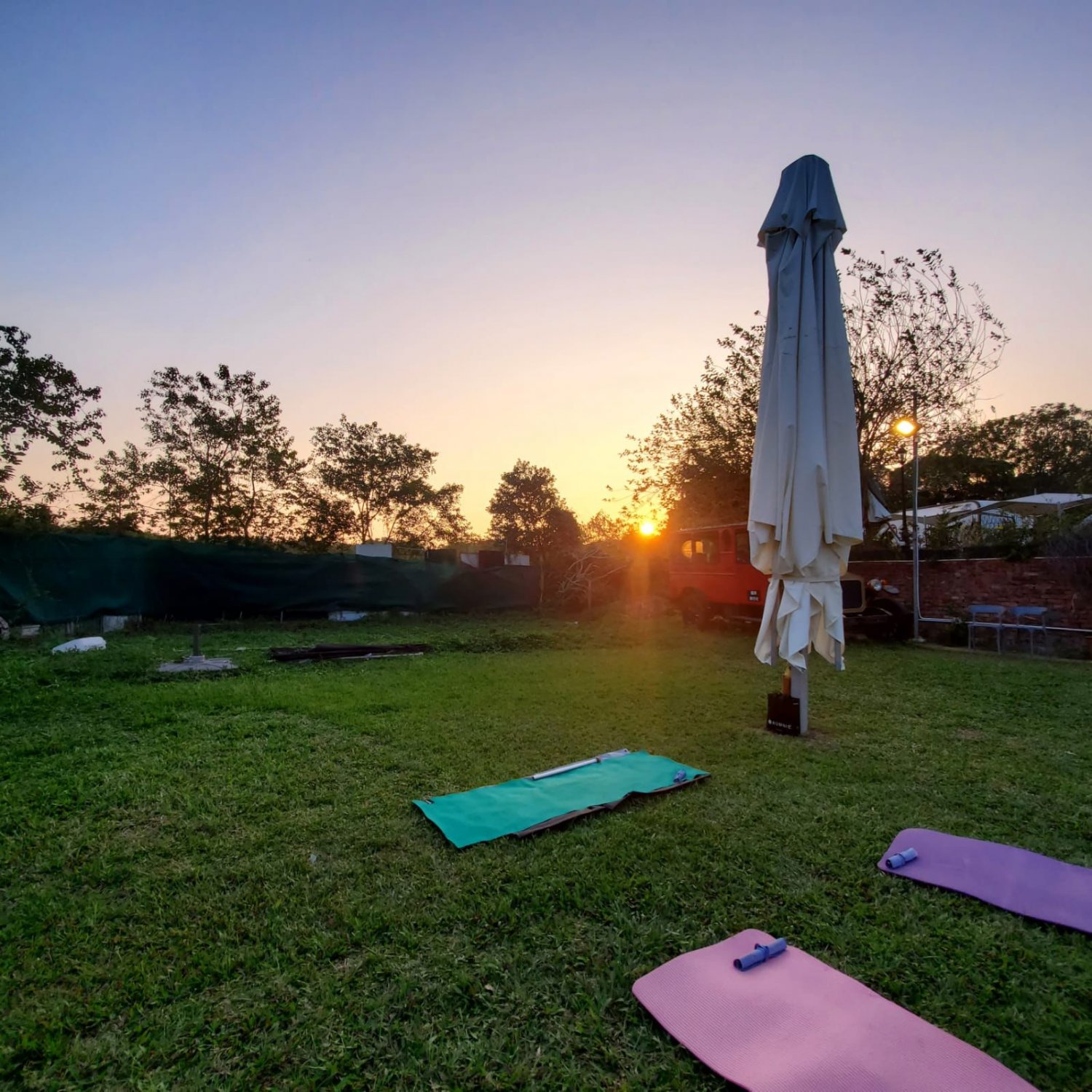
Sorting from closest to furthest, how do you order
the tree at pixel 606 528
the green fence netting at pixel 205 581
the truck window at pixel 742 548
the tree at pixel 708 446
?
1. the green fence netting at pixel 205 581
2. the truck window at pixel 742 548
3. the tree at pixel 708 446
4. the tree at pixel 606 528

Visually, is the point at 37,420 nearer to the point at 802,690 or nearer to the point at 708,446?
the point at 708,446

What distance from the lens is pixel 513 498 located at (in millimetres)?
26250

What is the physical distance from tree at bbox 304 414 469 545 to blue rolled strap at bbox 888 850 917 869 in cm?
1654

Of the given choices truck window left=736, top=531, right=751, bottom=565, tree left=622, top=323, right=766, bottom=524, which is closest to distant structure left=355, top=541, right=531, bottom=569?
tree left=622, top=323, right=766, bottom=524

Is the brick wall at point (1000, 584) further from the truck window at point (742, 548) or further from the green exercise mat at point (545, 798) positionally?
the green exercise mat at point (545, 798)

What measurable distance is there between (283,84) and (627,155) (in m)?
3.48

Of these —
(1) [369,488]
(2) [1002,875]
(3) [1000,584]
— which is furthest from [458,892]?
(1) [369,488]

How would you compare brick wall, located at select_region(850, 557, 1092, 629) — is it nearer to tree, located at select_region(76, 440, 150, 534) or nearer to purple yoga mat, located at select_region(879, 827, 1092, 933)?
purple yoga mat, located at select_region(879, 827, 1092, 933)

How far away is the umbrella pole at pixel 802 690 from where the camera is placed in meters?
3.58

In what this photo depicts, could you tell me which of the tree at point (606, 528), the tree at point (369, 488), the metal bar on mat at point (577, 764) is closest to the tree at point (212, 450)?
the tree at point (369, 488)

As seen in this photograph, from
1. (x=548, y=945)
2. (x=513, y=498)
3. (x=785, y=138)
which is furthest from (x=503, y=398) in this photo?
(x=513, y=498)

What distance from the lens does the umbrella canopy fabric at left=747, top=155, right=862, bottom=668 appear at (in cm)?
327

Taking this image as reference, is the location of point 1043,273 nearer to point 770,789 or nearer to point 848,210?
point 848,210

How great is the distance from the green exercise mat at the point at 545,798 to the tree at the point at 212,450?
12.9 meters
